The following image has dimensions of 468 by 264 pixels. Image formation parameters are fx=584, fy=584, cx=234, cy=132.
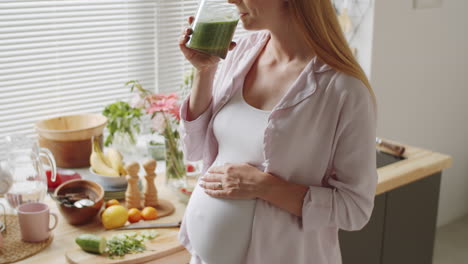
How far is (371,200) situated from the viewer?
1.40m

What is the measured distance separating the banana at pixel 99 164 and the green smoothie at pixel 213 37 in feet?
2.69

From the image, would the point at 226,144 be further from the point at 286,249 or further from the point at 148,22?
the point at 148,22

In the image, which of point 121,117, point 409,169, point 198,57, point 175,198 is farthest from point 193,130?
point 409,169

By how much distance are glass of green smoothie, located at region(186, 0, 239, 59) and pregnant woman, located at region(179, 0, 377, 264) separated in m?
0.05

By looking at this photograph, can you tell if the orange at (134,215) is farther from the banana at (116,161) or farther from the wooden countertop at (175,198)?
the banana at (116,161)

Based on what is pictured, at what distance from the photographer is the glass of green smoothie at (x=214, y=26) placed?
1.33 meters

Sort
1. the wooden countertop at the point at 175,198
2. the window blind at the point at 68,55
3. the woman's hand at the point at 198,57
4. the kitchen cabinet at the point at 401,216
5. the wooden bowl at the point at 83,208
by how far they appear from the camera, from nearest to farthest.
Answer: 1. the woman's hand at the point at 198,57
2. the wooden countertop at the point at 175,198
3. the wooden bowl at the point at 83,208
4. the kitchen cabinet at the point at 401,216
5. the window blind at the point at 68,55

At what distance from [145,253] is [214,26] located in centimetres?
70

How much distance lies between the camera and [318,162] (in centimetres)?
139

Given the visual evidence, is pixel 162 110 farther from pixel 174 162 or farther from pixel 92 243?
pixel 92 243

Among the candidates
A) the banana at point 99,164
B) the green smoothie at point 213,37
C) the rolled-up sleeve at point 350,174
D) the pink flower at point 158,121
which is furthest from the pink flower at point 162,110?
the rolled-up sleeve at point 350,174

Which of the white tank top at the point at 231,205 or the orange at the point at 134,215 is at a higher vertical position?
the white tank top at the point at 231,205

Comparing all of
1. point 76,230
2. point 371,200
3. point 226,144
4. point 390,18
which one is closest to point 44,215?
point 76,230

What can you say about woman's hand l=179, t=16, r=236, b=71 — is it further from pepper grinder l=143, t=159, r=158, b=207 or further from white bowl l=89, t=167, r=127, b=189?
white bowl l=89, t=167, r=127, b=189
